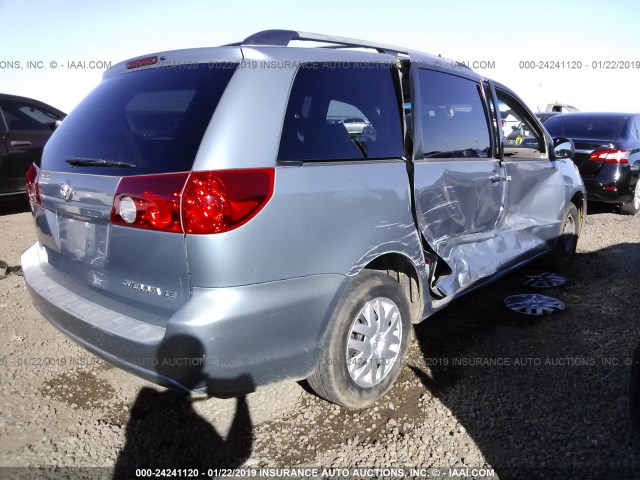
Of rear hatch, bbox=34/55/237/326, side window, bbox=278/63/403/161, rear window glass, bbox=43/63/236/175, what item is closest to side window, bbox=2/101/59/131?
rear window glass, bbox=43/63/236/175

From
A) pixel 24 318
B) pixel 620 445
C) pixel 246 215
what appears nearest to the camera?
pixel 246 215

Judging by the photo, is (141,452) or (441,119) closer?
(141,452)

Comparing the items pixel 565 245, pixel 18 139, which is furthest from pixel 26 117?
pixel 565 245

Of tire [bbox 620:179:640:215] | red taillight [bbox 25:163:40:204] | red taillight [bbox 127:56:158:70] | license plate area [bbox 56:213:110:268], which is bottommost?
tire [bbox 620:179:640:215]

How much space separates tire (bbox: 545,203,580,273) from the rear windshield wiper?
3807 millimetres

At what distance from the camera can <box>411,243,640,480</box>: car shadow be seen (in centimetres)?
209

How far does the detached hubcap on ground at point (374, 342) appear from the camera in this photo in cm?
232

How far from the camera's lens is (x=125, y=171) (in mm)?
1910

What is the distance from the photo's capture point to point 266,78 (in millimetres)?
1965

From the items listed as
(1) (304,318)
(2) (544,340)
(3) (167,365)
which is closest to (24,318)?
(3) (167,365)

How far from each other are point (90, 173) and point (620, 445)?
104 inches

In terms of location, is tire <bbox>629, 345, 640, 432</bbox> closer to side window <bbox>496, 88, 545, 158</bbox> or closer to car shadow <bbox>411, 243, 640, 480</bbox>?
car shadow <bbox>411, 243, 640, 480</bbox>

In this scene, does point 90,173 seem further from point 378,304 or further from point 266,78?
point 378,304

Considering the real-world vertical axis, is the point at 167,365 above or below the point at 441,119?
below
